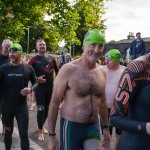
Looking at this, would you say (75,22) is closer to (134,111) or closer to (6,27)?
(6,27)

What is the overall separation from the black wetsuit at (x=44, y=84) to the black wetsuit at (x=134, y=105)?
4.63 metres

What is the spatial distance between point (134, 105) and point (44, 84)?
4.89 m

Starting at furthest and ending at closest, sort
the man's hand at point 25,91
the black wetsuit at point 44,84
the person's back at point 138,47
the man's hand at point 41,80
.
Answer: the person's back at point 138,47 → the black wetsuit at point 44,84 → the man's hand at point 41,80 → the man's hand at point 25,91

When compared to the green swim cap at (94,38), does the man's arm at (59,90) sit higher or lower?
lower

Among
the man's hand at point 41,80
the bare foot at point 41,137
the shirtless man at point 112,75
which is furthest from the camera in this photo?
the man's hand at point 41,80

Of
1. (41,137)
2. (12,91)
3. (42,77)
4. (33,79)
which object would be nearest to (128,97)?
(12,91)

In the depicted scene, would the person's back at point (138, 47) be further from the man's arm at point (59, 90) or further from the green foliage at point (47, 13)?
the man's arm at point (59, 90)

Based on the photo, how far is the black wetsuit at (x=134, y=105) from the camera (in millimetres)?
1951

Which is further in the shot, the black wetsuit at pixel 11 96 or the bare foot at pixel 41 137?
the bare foot at pixel 41 137

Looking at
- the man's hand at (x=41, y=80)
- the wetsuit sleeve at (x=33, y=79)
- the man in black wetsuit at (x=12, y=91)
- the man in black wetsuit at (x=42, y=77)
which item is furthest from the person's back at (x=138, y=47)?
the man in black wetsuit at (x=12, y=91)

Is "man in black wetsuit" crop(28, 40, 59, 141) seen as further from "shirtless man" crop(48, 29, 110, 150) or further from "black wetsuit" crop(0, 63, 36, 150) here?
"shirtless man" crop(48, 29, 110, 150)

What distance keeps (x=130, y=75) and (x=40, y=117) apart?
4776 mm

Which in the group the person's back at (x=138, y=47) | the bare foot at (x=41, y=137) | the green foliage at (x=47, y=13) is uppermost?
the green foliage at (x=47, y=13)

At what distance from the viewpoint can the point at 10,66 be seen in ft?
15.4
